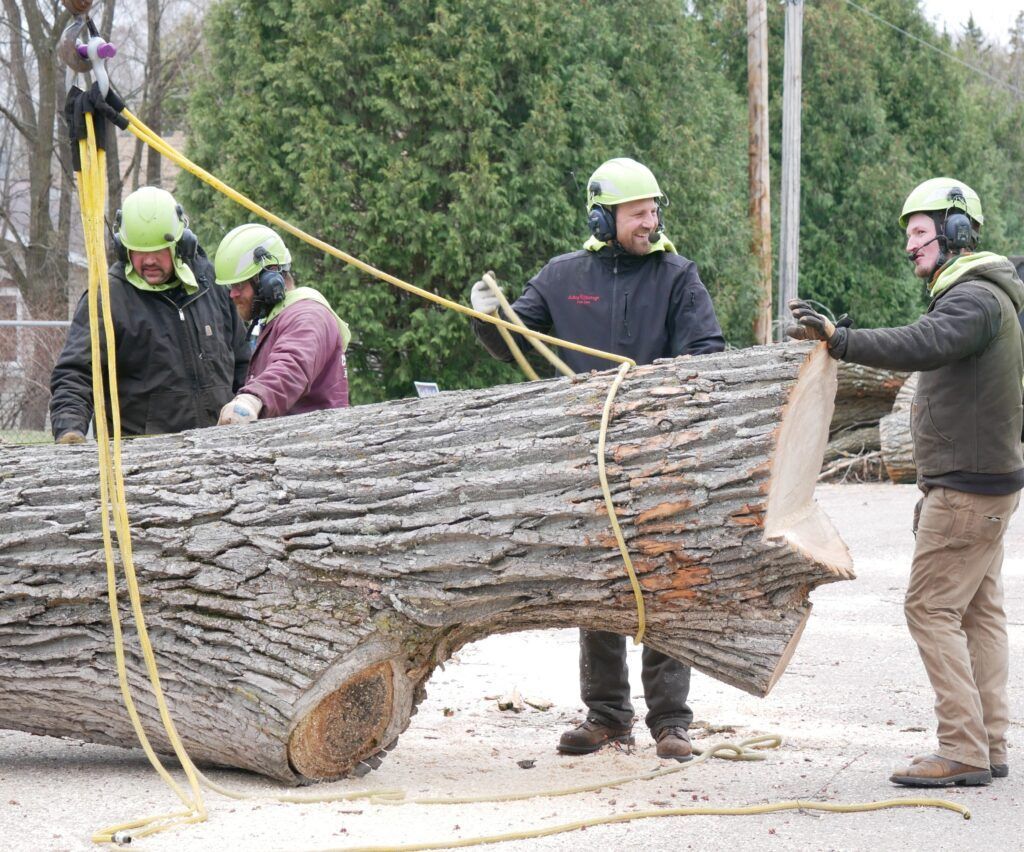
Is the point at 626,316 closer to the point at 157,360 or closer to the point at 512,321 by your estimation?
the point at 512,321

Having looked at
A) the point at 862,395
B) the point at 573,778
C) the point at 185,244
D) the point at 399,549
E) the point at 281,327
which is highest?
the point at 185,244

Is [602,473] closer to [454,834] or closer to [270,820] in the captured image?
[454,834]

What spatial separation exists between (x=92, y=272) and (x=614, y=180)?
189 cm

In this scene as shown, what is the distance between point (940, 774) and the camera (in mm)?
4418

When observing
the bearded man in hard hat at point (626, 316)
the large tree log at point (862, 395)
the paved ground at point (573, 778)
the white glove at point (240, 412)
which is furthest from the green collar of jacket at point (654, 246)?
the large tree log at point (862, 395)

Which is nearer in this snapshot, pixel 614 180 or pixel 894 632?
pixel 614 180

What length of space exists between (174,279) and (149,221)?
30 centimetres

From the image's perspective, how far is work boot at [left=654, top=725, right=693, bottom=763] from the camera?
4.86 m

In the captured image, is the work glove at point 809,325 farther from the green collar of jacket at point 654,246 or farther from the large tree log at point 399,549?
the green collar of jacket at point 654,246

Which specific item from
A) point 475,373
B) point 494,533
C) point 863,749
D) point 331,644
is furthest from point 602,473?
point 475,373

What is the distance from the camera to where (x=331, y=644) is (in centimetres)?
432

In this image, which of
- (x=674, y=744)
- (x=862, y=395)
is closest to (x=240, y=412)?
(x=674, y=744)

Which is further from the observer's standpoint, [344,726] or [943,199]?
[943,199]

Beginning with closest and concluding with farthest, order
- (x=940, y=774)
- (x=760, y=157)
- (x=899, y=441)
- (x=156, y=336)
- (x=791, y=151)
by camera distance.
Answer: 1. (x=940, y=774)
2. (x=156, y=336)
3. (x=899, y=441)
4. (x=760, y=157)
5. (x=791, y=151)
